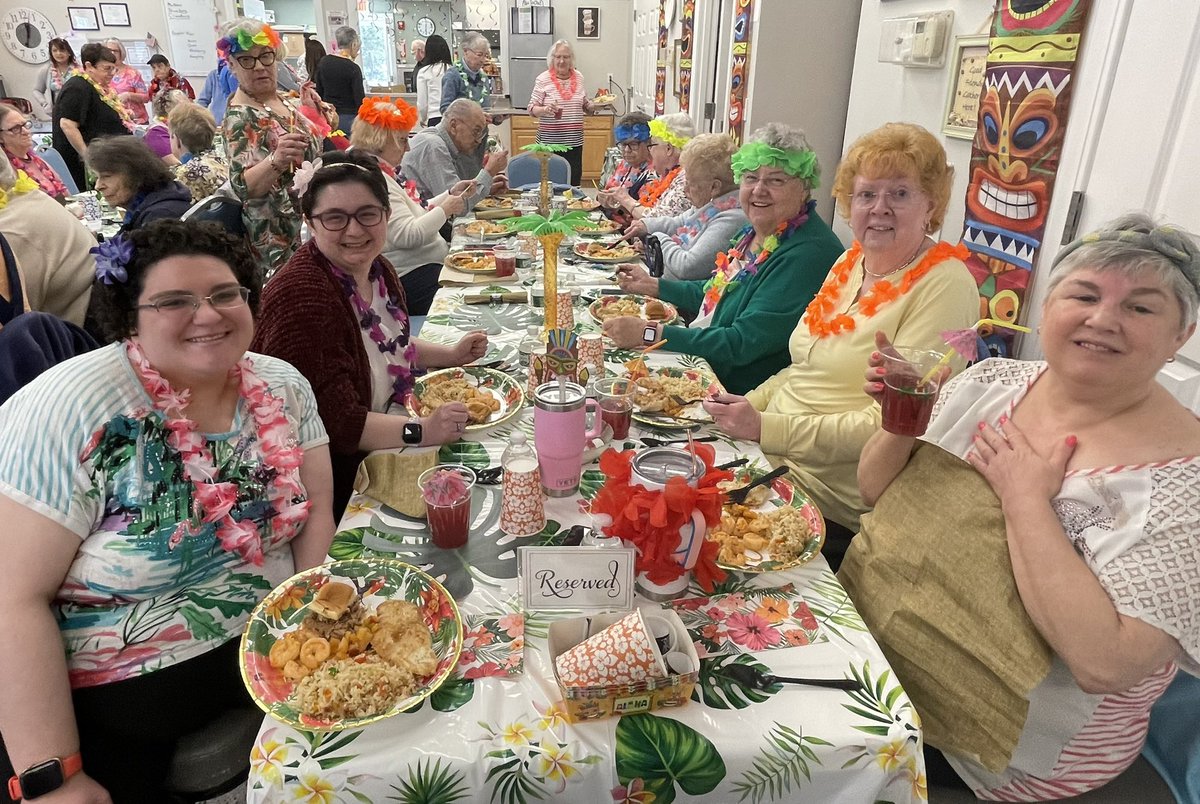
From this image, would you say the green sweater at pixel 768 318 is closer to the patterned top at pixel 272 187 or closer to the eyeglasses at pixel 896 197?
the eyeglasses at pixel 896 197

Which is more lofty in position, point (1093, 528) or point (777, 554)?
point (1093, 528)

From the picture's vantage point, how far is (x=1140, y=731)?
1083 mm

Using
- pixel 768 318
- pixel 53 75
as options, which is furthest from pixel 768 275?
pixel 53 75

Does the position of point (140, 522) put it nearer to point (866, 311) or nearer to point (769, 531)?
point (769, 531)

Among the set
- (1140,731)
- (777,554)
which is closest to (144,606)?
(777,554)

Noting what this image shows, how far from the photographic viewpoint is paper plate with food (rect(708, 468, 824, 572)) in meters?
1.17

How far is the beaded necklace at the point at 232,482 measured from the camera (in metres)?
1.21

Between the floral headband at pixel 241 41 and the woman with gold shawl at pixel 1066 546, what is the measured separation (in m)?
2.91

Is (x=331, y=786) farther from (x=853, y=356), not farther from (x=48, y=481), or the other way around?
(x=853, y=356)

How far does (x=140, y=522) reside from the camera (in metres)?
1.15

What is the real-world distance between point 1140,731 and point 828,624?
533 millimetres

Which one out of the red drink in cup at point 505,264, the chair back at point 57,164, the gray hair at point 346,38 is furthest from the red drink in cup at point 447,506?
the gray hair at point 346,38

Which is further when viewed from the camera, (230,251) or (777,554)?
(230,251)

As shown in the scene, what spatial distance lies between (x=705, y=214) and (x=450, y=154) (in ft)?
6.58
